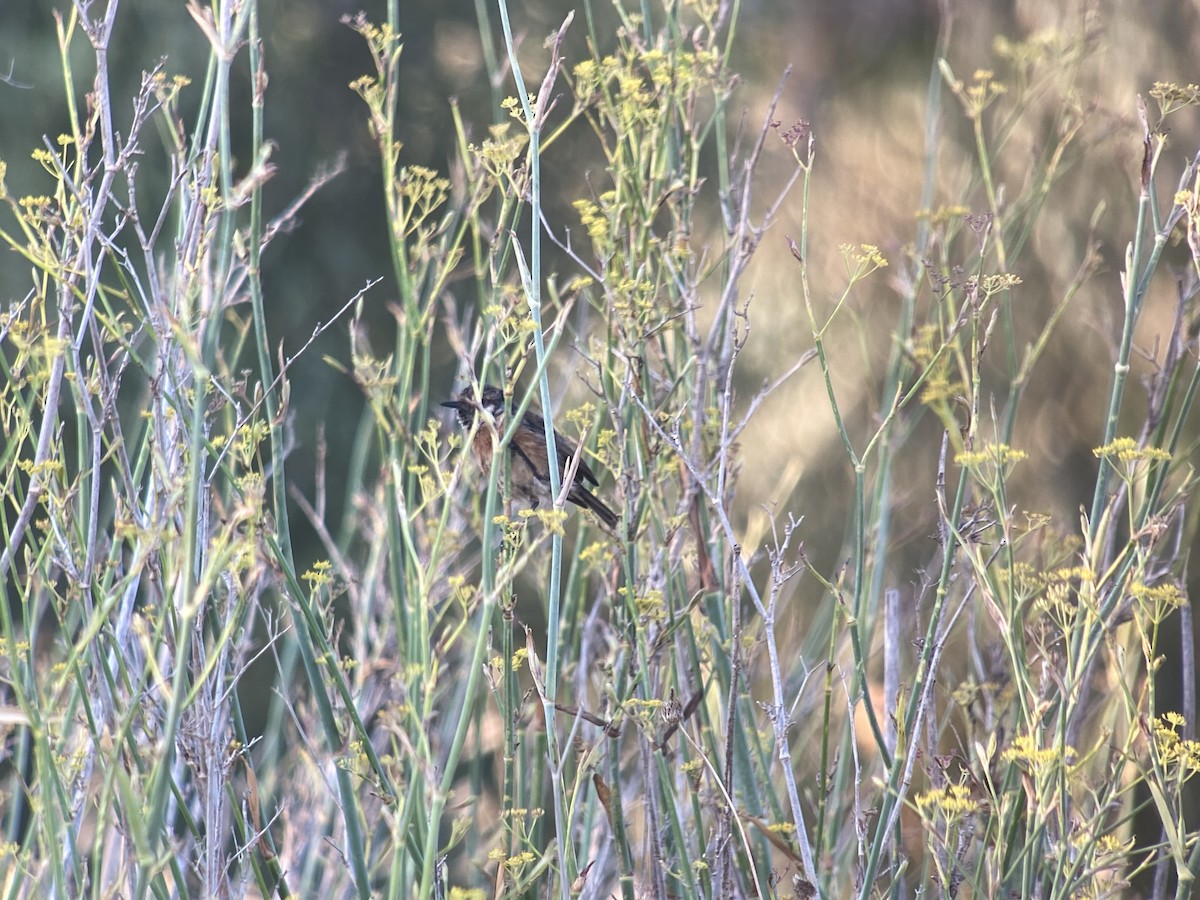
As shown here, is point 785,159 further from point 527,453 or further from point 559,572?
point 559,572

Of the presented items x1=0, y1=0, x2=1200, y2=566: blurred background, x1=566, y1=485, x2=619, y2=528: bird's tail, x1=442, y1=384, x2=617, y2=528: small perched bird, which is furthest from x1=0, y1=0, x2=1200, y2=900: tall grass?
x1=0, y1=0, x2=1200, y2=566: blurred background

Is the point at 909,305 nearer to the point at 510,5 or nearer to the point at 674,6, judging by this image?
the point at 674,6

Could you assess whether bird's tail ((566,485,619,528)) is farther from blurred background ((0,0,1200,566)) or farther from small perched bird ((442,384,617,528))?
blurred background ((0,0,1200,566))

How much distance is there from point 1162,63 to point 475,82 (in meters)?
3.96

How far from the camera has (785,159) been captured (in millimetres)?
8188

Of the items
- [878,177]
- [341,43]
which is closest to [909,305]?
[878,177]

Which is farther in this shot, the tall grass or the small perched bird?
the small perched bird

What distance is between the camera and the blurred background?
6.54 metres

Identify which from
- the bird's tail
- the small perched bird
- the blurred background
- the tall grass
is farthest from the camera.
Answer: the blurred background

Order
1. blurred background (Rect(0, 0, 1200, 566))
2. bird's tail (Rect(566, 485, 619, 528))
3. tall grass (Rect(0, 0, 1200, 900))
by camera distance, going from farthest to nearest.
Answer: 1. blurred background (Rect(0, 0, 1200, 566))
2. bird's tail (Rect(566, 485, 619, 528))
3. tall grass (Rect(0, 0, 1200, 900))

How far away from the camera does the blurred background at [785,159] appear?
21.4ft

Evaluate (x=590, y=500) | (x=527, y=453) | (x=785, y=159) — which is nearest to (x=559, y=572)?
(x=590, y=500)

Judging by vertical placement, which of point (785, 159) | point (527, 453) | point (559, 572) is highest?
point (785, 159)

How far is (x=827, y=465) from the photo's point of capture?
727 centimetres
